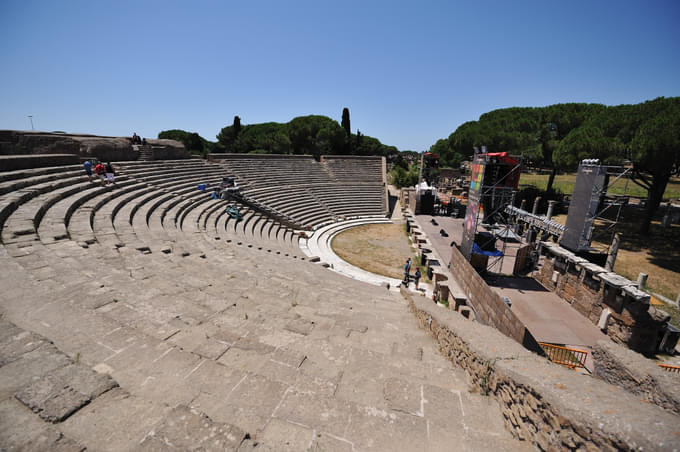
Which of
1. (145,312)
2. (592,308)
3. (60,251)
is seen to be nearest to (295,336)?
(145,312)

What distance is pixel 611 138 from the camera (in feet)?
63.1

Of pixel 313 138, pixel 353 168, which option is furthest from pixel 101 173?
pixel 313 138

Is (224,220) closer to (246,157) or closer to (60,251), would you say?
(60,251)

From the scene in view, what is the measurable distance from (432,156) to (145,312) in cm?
2905

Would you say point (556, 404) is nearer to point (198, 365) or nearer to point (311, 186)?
point (198, 365)

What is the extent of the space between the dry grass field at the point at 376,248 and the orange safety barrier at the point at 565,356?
22.3 ft

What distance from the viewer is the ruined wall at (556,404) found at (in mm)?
2279

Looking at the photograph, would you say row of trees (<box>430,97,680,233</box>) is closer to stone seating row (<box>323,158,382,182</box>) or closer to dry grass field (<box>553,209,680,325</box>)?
dry grass field (<box>553,209,680,325</box>)

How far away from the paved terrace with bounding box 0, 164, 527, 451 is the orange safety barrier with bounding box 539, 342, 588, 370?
4987 mm

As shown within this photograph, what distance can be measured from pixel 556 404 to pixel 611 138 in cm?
2460

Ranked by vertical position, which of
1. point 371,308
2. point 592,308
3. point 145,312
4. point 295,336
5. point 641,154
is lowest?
point 592,308

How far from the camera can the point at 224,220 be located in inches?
634

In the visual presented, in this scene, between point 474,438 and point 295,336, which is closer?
point 474,438

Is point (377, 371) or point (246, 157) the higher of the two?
point (246, 157)
